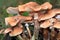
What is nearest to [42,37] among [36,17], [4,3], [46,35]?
[46,35]

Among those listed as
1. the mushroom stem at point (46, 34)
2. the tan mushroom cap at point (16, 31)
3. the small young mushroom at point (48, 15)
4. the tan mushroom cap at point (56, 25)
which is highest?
the small young mushroom at point (48, 15)

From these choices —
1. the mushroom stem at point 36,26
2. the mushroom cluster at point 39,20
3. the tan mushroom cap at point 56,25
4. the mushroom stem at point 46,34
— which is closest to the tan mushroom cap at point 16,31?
the mushroom cluster at point 39,20

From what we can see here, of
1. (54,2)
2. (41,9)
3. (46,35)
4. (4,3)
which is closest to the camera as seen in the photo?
(41,9)

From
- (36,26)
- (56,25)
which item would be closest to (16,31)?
(36,26)

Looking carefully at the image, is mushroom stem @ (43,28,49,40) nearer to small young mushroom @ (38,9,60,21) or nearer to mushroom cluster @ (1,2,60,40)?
mushroom cluster @ (1,2,60,40)

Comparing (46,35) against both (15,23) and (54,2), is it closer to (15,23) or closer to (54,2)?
(15,23)

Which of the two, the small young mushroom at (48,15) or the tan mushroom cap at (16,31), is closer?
the small young mushroom at (48,15)

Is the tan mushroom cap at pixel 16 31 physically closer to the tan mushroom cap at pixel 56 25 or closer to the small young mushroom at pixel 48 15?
the small young mushroom at pixel 48 15

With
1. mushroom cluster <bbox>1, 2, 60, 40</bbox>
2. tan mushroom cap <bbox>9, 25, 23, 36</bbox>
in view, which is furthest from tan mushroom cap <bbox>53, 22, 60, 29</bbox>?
tan mushroom cap <bbox>9, 25, 23, 36</bbox>

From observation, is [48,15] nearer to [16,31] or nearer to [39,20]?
[39,20]

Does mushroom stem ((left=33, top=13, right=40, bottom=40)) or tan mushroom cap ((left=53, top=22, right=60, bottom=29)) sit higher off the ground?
tan mushroom cap ((left=53, top=22, right=60, bottom=29))

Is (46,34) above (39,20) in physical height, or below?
below
